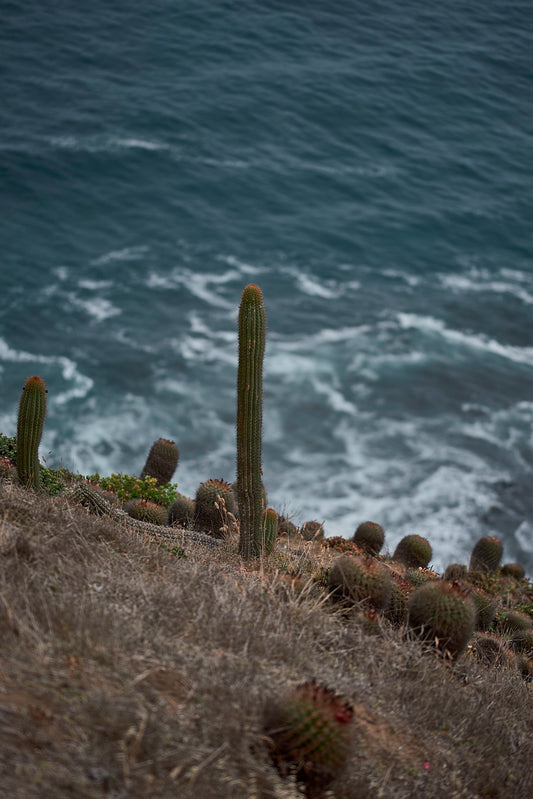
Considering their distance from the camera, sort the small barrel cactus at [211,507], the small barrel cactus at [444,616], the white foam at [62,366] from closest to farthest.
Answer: the small barrel cactus at [444,616] < the small barrel cactus at [211,507] < the white foam at [62,366]

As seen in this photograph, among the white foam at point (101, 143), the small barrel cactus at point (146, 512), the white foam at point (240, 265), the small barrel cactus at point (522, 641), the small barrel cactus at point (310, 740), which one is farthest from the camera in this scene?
the white foam at point (101, 143)

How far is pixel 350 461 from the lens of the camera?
68.6 feet

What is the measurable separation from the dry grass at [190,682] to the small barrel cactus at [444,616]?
0.18 m

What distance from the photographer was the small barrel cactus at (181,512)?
938 centimetres

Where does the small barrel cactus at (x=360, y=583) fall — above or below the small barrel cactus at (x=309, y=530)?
above

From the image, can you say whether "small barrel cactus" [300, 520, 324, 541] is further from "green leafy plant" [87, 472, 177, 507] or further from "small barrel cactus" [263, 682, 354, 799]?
"small barrel cactus" [263, 682, 354, 799]

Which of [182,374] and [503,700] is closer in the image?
[503,700]

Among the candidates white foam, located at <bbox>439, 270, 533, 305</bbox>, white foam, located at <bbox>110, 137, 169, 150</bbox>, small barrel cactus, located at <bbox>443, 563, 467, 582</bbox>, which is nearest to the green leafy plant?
small barrel cactus, located at <bbox>443, 563, 467, 582</bbox>

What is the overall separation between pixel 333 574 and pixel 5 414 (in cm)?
1427

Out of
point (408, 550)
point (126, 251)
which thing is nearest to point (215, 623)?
point (408, 550)

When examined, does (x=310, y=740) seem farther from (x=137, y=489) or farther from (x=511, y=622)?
(x=137, y=489)

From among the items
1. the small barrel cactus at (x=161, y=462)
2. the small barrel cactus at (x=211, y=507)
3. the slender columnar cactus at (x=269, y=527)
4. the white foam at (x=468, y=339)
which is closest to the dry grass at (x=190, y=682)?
the slender columnar cactus at (x=269, y=527)

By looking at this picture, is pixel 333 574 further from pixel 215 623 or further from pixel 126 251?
pixel 126 251

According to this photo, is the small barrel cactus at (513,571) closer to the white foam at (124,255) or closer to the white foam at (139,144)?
the white foam at (124,255)
